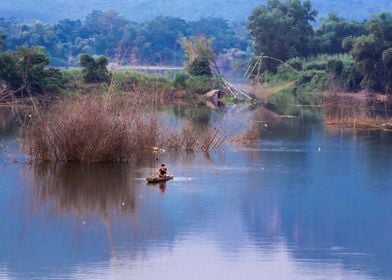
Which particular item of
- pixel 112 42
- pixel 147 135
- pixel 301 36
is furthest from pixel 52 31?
pixel 147 135

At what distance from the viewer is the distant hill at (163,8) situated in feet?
543

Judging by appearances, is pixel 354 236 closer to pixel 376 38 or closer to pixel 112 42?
pixel 376 38

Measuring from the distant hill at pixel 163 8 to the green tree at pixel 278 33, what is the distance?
96.7 metres

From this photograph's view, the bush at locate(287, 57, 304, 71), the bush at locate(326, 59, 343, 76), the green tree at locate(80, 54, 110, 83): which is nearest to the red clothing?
the green tree at locate(80, 54, 110, 83)

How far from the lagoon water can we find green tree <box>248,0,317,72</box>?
36128mm

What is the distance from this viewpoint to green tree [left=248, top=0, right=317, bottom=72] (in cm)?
6247

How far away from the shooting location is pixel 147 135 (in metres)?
23.9

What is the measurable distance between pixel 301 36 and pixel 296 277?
50.7 m

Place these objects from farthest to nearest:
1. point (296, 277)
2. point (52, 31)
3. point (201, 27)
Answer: point (201, 27)
point (52, 31)
point (296, 277)

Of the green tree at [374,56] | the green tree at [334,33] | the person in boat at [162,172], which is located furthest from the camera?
the green tree at [334,33]

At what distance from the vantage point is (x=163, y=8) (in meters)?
180

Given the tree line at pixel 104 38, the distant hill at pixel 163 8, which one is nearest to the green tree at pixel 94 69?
the tree line at pixel 104 38

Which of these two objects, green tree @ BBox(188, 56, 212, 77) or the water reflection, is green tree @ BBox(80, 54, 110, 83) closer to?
green tree @ BBox(188, 56, 212, 77)

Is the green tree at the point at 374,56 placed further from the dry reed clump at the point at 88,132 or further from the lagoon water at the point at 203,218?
the dry reed clump at the point at 88,132
